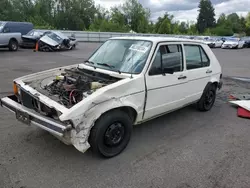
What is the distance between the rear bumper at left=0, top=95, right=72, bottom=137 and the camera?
2.65 metres

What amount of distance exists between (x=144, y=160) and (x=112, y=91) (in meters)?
1.08

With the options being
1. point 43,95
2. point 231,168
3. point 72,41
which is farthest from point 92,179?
point 72,41

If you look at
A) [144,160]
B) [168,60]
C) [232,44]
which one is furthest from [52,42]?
[232,44]

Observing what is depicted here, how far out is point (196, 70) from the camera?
451cm

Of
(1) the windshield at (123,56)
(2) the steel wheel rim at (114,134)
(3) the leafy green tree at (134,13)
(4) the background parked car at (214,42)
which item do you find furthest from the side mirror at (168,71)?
(3) the leafy green tree at (134,13)

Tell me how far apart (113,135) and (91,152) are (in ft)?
1.49

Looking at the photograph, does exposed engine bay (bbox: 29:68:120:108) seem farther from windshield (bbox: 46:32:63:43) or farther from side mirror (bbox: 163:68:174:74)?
windshield (bbox: 46:32:63:43)

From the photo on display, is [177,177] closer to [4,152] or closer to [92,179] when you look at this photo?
[92,179]

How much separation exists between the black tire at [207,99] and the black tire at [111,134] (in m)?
2.35

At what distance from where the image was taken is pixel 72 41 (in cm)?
1936

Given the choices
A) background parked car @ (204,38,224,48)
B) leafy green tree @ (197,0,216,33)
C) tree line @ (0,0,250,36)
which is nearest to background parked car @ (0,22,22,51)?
background parked car @ (204,38,224,48)

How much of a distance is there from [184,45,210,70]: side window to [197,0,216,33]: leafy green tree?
82.4 m

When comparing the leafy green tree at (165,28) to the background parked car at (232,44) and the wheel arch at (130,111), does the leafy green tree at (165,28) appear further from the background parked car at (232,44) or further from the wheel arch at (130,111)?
the wheel arch at (130,111)

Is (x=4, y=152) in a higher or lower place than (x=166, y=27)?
lower
